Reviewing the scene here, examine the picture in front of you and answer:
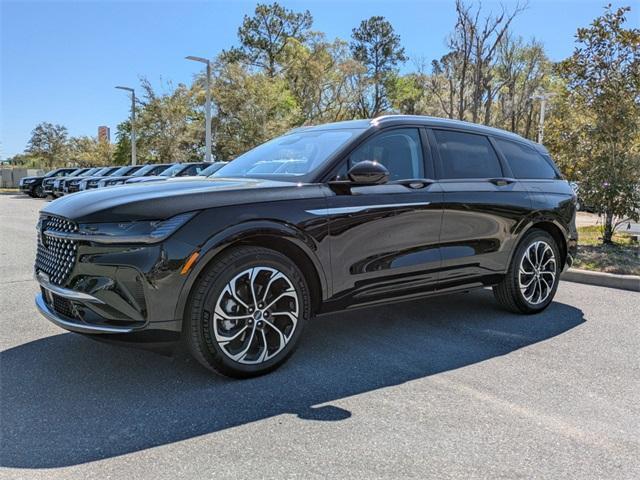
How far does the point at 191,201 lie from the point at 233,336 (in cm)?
89

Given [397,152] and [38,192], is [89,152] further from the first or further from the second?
[397,152]

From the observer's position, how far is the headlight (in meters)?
3.11

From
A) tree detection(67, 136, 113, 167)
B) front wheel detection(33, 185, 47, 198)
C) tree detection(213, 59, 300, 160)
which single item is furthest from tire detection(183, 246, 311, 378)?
tree detection(67, 136, 113, 167)

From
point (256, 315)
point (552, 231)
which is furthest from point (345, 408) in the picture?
point (552, 231)

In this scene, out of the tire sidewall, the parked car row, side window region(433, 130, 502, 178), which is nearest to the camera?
side window region(433, 130, 502, 178)

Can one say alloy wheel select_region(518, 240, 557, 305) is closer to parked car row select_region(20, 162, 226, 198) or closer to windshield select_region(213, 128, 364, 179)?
windshield select_region(213, 128, 364, 179)

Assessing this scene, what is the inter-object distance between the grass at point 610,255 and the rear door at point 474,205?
3025 millimetres

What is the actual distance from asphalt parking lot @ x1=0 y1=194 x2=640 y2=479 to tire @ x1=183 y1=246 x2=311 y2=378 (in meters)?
0.17

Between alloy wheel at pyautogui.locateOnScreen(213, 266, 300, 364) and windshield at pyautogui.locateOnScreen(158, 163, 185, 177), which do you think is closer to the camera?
alloy wheel at pyautogui.locateOnScreen(213, 266, 300, 364)

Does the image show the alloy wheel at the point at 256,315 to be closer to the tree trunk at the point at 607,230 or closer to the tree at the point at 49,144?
the tree trunk at the point at 607,230

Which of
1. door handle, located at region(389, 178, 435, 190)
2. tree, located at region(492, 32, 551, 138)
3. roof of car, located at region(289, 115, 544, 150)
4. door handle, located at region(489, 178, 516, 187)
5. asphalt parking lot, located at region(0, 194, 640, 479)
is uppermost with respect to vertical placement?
tree, located at region(492, 32, 551, 138)

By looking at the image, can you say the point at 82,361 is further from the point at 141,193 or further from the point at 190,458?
the point at 190,458

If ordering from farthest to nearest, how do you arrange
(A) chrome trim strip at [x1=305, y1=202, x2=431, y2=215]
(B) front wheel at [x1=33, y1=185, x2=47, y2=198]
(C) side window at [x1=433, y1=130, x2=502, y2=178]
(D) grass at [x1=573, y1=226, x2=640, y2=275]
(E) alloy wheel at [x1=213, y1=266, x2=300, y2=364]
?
1. (B) front wheel at [x1=33, y1=185, x2=47, y2=198]
2. (D) grass at [x1=573, y1=226, x2=640, y2=275]
3. (C) side window at [x1=433, y1=130, x2=502, y2=178]
4. (A) chrome trim strip at [x1=305, y1=202, x2=431, y2=215]
5. (E) alloy wheel at [x1=213, y1=266, x2=300, y2=364]

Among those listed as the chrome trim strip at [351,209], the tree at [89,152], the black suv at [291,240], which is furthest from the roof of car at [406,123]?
the tree at [89,152]
